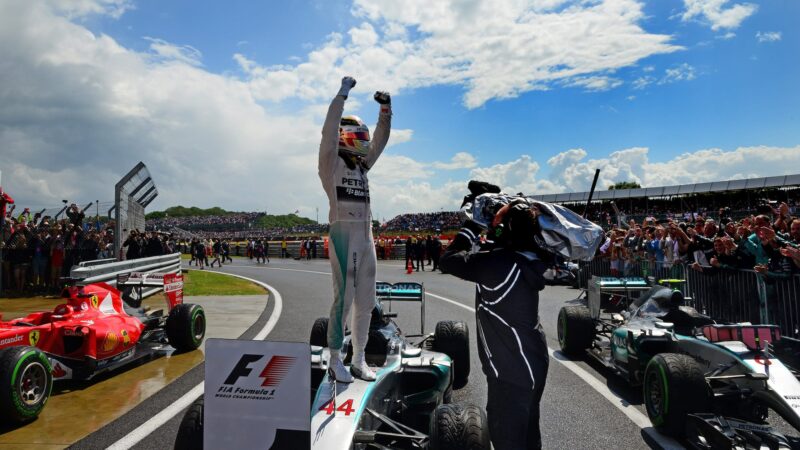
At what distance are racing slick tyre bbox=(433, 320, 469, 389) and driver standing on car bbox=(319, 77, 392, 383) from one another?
184 centimetres

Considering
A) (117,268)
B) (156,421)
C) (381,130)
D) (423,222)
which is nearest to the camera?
(381,130)

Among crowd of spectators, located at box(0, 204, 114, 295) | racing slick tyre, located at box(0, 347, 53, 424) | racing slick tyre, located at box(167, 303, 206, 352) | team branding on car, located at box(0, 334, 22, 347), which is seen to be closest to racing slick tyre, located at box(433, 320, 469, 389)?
racing slick tyre, located at box(167, 303, 206, 352)

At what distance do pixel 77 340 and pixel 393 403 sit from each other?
3815mm

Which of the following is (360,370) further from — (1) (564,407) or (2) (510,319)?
(1) (564,407)

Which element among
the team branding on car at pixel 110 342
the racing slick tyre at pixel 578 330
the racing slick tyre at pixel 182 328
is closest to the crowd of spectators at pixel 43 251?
the racing slick tyre at pixel 182 328

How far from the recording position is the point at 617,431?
14.7 ft

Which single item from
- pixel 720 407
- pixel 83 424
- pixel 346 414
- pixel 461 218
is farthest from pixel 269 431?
pixel 720 407

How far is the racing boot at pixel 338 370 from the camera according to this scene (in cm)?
382

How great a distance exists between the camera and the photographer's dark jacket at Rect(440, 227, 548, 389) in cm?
314

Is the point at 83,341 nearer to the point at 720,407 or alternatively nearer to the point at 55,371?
the point at 55,371

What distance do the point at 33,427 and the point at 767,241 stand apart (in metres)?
9.27

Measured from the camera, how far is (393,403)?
4387 mm

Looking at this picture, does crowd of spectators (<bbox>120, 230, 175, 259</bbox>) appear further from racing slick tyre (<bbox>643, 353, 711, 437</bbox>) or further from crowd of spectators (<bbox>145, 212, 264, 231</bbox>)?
crowd of spectators (<bbox>145, 212, 264, 231</bbox>)

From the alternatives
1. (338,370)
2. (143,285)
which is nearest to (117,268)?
(143,285)
